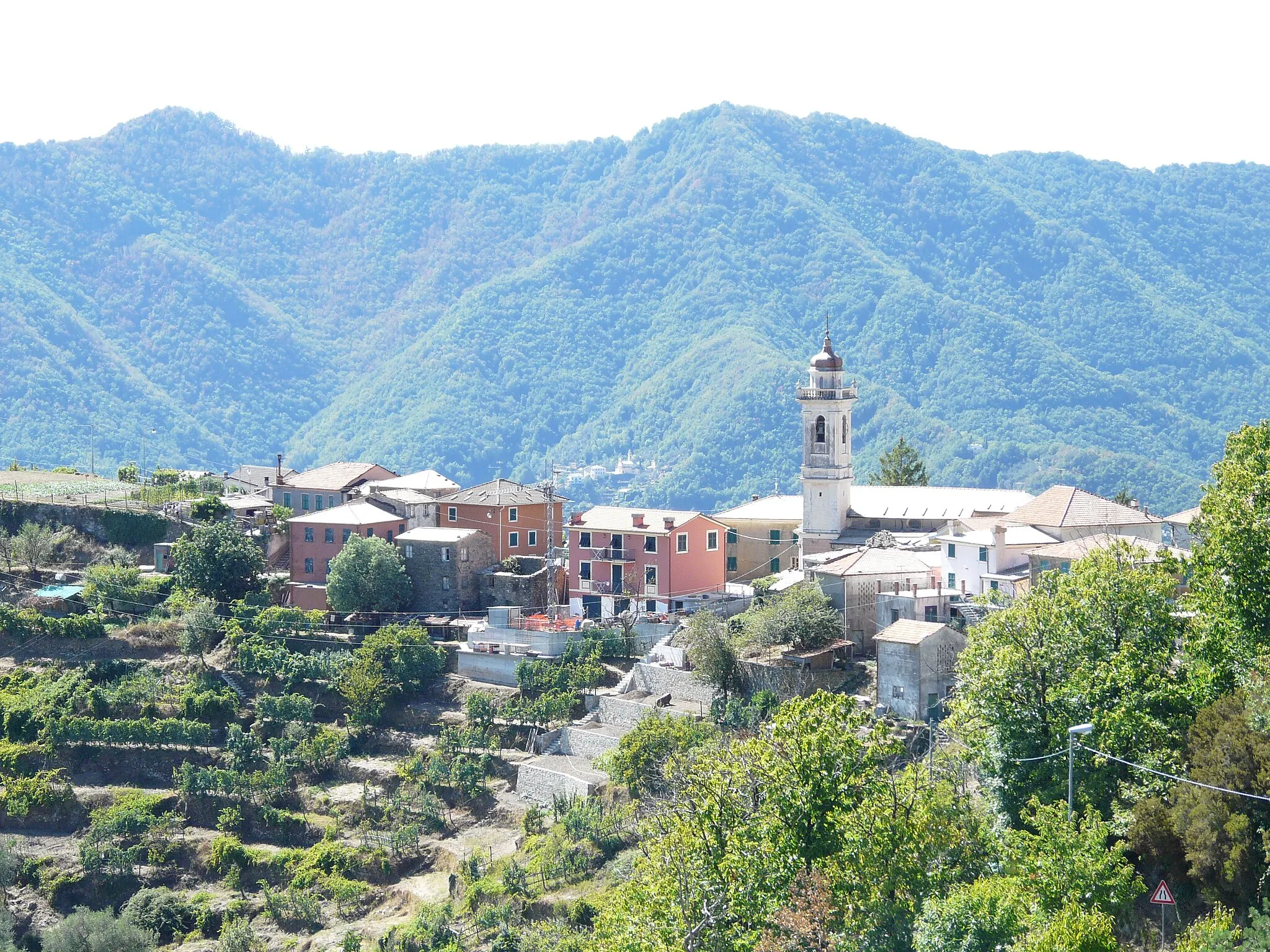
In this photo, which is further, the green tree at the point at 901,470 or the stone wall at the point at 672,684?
the green tree at the point at 901,470

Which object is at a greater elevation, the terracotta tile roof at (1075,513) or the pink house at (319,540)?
the terracotta tile roof at (1075,513)

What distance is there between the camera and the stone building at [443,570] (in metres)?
61.9

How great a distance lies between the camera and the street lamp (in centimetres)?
2915

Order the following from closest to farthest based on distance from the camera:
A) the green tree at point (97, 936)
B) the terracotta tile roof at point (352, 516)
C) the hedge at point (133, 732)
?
the green tree at point (97, 936) < the hedge at point (133, 732) < the terracotta tile roof at point (352, 516)

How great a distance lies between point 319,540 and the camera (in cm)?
6481

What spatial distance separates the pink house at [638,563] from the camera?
198 feet

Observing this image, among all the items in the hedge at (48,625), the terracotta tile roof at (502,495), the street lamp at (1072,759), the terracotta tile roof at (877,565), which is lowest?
the hedge at (48,625)

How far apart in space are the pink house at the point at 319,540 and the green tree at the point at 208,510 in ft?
20.4

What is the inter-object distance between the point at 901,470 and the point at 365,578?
98.6 ft

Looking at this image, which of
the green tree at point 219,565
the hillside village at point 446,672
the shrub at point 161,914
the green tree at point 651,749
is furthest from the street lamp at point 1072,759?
the green tree at point 219,565

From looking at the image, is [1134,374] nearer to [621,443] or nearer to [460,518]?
[621,443]

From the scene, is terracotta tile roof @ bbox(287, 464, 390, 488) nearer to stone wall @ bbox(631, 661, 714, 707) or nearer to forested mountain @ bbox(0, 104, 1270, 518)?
stone wall @ bbox(631, 661, 714, 707)

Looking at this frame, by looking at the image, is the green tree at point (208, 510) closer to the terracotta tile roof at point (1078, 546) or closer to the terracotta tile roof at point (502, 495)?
the terracotta tile roof at point (502, 495)

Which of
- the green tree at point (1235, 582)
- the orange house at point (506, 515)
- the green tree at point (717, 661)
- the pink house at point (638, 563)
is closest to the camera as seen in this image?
the green tree at point (1235, 582)
